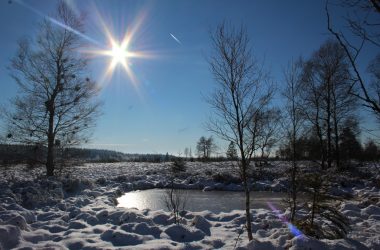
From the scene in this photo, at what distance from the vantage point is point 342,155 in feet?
97.6

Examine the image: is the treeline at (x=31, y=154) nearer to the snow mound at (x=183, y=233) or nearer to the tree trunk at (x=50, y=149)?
the tree trunk at (x=50, y=149)

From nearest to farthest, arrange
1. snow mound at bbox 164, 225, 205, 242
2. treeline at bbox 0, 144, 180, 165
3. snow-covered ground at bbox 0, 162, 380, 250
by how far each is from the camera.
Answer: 1. snow-covered ground at bbox 0, 162, 380, 250
2. snow mound at bbox 164, 225, 205, 242
3. treeline at bbox 0, 144, 180, 165

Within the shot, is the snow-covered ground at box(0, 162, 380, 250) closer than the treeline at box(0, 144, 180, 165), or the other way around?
the snow-covered ground at box(0, 162, 380, 250)

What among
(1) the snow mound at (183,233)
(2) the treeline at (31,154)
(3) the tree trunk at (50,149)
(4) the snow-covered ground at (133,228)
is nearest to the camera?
(4) the snow-covered ground at (133,228)

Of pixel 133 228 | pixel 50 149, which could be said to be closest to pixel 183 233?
pixel 133 228

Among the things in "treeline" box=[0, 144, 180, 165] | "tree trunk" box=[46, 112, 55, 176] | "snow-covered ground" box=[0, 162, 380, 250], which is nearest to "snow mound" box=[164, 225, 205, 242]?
"snow-covered ground" box=[0, 162, 380, 250]

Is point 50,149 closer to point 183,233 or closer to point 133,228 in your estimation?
point 133,228

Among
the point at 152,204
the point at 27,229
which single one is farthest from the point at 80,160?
the point at 27,229

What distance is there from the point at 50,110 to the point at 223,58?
451 inches

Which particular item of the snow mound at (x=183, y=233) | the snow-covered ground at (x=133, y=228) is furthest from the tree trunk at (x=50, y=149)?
the snow mound at (x=183, y=233)

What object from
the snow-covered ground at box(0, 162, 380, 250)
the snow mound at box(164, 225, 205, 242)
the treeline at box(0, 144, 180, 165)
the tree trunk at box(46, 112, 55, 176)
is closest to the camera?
the snow-covered ground at box(0, 162, 380, 250)

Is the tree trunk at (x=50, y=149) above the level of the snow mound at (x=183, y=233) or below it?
above

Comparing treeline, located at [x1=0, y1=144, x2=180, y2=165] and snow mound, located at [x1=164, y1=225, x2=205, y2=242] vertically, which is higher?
treeline, located at [x1=0, y1=144, x2=180, y2=165]

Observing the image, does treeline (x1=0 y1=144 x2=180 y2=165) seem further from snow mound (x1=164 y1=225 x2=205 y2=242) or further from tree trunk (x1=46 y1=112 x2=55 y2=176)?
snow mound (x1=164 y1=225 x2=205 y2=242)
